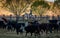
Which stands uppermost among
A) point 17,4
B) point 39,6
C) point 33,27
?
point 17,4

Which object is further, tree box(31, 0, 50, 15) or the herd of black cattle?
tree box(31, 0, 50, 15)

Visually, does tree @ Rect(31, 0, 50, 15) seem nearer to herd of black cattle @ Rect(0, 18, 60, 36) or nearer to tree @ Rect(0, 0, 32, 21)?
tree @ Rect(0, 0, 32, 21)

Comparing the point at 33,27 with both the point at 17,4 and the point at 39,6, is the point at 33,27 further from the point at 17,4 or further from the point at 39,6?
the point at 39,6

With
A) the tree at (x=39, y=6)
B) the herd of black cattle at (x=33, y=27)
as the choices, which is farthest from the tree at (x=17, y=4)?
the herd of black cattle at (x=33, y=27)

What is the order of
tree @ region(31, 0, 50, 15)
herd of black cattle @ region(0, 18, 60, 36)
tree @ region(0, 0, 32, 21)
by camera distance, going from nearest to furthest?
herd of black cattle @ region(0, 18, 60, 36), tree @ region(0, 0, 32, 21), tree @ region(31, 0, 50, 15)

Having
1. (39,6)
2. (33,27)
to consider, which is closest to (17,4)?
(39,6)

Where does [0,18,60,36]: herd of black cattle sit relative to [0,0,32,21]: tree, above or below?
below

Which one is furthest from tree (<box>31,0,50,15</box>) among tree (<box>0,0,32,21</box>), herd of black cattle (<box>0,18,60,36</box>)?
herd of black cattle (<box>0,18,60,36</box>)

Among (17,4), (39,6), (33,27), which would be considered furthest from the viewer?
(39,6)

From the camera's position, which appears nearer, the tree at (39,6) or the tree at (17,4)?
the tree at (17,4)

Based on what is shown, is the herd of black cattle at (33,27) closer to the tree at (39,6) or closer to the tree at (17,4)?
the tree at (17,4)

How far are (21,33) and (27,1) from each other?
27.2 meters

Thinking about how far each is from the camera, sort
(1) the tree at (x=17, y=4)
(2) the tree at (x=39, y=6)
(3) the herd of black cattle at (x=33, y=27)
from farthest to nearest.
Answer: (2) the tree at (x=39, y=6) → (1) the tree at (x=17, y=4) → (3) the herd of black cattle at (x=33, y=27)

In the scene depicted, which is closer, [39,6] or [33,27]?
[33,27]
